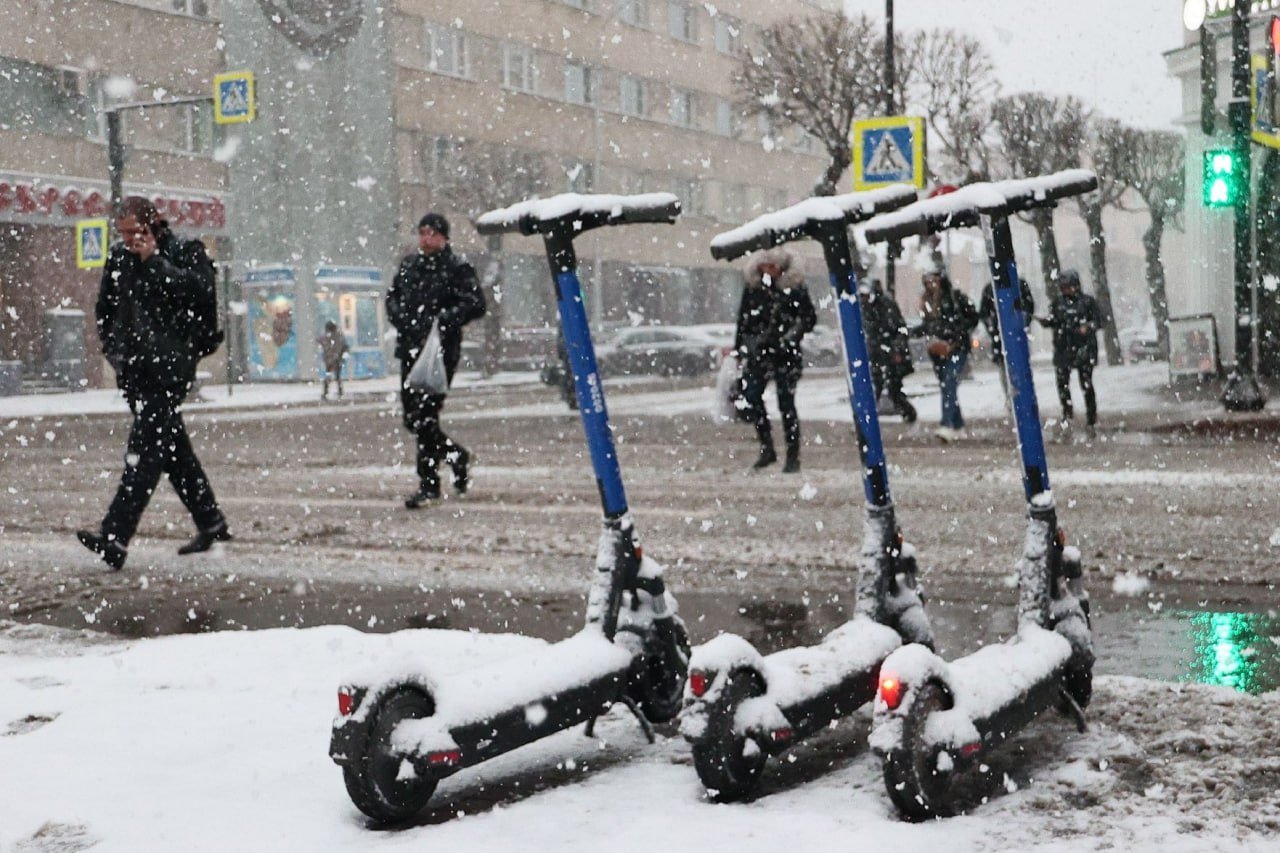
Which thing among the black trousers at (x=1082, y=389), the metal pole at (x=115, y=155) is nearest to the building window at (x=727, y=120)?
the metal pole at (x=115, y=155)

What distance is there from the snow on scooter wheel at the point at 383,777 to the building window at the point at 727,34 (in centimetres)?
5686

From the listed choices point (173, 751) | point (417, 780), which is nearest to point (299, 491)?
point (173, 751)

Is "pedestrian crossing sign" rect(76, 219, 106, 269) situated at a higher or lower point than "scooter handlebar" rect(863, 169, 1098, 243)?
higher

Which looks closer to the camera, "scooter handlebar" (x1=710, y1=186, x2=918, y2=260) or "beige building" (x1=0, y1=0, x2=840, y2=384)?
"scooter handlebar" (x1=710, y1=186, x2=918, y2=260)

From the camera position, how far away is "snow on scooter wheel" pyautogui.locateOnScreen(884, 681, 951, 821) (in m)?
3.38

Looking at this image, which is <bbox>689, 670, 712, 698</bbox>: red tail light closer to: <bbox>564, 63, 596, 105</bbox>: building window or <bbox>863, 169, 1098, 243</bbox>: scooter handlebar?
<bbox>863, 169, 1098, 243</bbox>: scooter handlebar

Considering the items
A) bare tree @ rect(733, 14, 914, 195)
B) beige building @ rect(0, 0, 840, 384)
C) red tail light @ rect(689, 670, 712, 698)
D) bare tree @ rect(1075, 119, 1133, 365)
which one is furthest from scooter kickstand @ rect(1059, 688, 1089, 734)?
bare tree @ rect(1075, 119, 1133, 365)

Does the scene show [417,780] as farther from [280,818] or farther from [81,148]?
[81,148]

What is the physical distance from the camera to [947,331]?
1549cm

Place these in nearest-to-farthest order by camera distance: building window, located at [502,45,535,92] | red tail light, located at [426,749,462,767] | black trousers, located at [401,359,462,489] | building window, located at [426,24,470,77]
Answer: red tail light, located at [426,749,462,767], black trousers, located at [401,359,462,489], building window, located at [426,24,470,77], building window, located at [502,45,535,92]

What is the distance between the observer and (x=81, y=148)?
3547 centimetres

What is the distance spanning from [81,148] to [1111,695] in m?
34.7

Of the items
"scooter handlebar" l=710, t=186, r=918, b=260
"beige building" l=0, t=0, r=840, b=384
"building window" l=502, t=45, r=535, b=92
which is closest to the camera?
"scooter handlebar" l=710, t=186, r=918, b=260

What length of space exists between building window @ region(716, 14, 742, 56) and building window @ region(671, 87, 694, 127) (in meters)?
2.71
